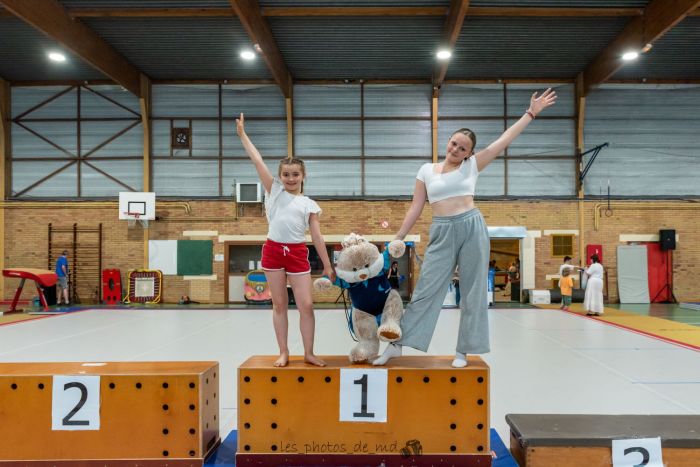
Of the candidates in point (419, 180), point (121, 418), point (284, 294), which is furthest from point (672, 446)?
point (121, 418)

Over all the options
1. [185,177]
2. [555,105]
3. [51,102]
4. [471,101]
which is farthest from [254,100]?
[555,105]

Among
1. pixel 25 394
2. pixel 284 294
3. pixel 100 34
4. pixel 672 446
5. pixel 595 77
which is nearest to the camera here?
pixel 672 446

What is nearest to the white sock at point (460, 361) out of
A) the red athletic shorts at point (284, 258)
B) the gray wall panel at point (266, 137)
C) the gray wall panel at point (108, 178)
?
the red athletic shorts at point (284, 258)

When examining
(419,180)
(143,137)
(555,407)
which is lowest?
(555,407)

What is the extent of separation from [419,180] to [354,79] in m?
11.7

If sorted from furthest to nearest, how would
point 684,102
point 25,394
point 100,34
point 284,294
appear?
point 684,102, point 100,34, point 284,294, point 25,394

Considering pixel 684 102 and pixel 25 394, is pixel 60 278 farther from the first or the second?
pixel 684 102

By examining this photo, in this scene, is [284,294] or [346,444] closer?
[346,444]

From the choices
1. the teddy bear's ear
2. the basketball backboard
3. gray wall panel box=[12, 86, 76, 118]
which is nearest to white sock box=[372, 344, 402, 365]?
the teddy bear's ear

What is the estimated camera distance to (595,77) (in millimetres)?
12945

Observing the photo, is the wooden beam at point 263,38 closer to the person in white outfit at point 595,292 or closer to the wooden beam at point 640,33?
the wooden beam at point 640,33

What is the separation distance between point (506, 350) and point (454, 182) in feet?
14.2

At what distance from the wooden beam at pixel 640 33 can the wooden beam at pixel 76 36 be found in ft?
42.9

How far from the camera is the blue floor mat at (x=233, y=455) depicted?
266 centimetres
